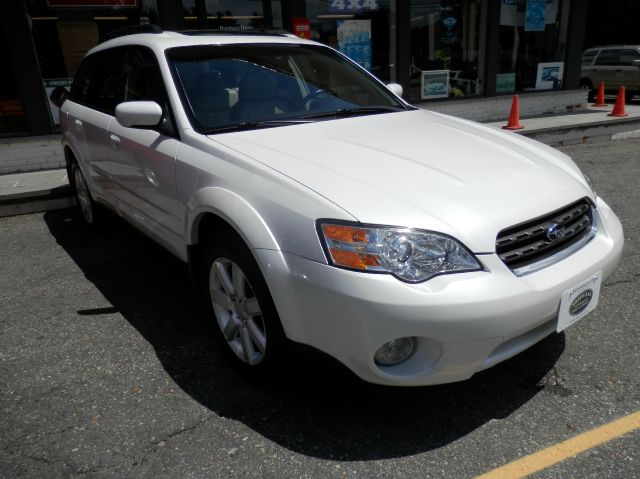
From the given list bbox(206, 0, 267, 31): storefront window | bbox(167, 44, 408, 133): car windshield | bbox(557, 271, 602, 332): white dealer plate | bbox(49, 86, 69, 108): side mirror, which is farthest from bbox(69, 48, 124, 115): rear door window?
bbox(206, 0, 267, 31): storefront window

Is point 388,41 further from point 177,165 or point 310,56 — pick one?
point 177,165

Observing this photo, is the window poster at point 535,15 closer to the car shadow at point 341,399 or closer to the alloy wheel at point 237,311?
the car shadow at point 341,399

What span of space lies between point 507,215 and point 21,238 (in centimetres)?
477

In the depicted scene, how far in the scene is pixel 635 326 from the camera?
295 centimetres

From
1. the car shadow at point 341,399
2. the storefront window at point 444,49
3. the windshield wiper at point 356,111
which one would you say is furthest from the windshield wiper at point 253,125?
the storefront window at point 444,49

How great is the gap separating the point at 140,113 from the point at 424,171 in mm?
1536

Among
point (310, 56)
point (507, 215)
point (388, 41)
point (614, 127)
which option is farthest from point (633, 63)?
point (507, 215)

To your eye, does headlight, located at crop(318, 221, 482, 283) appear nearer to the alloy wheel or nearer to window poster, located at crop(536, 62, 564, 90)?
the alloy wheel

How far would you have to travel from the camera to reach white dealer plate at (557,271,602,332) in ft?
6.93

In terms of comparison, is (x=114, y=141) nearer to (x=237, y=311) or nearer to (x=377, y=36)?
(x=237, y=311)

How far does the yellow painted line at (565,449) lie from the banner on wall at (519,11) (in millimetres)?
10161

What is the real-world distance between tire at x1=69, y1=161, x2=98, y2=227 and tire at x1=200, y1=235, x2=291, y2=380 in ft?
8.30

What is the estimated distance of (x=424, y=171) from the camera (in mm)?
2289

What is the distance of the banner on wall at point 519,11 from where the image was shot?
10.6m
